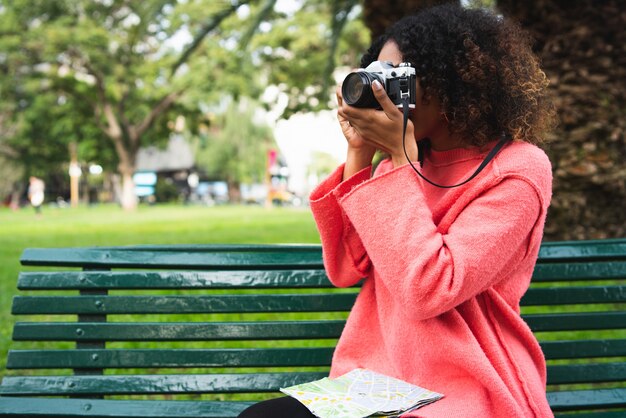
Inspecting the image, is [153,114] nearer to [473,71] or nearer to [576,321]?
[576,321]

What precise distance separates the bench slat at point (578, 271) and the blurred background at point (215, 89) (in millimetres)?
414

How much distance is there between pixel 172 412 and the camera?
2020 mm

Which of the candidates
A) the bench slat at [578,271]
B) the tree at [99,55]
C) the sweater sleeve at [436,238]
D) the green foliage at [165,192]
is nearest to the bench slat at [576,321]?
the bench slat at [578,271]

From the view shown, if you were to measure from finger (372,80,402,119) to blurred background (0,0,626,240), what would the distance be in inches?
21.2

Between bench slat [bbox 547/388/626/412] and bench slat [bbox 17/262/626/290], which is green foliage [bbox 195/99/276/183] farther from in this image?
bench slat [bbox 547/388/626/412]

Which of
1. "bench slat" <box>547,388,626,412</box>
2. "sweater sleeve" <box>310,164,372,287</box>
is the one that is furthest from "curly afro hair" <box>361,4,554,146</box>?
"bench slat" <box>547,388,626,412</box>

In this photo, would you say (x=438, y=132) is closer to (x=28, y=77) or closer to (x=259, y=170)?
(x=28, y=77)

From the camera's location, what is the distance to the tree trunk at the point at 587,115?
4.45 metres

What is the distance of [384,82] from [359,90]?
0.19 ft

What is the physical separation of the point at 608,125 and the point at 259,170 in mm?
40729

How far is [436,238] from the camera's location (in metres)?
1.38

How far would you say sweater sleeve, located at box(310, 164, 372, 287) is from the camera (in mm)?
1634

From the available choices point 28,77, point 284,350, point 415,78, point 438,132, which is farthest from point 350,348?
point 28,77

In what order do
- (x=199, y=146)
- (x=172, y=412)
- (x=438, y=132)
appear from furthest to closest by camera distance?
(x=199, y=146), (x=172, y=412), (x=438, y=132)
